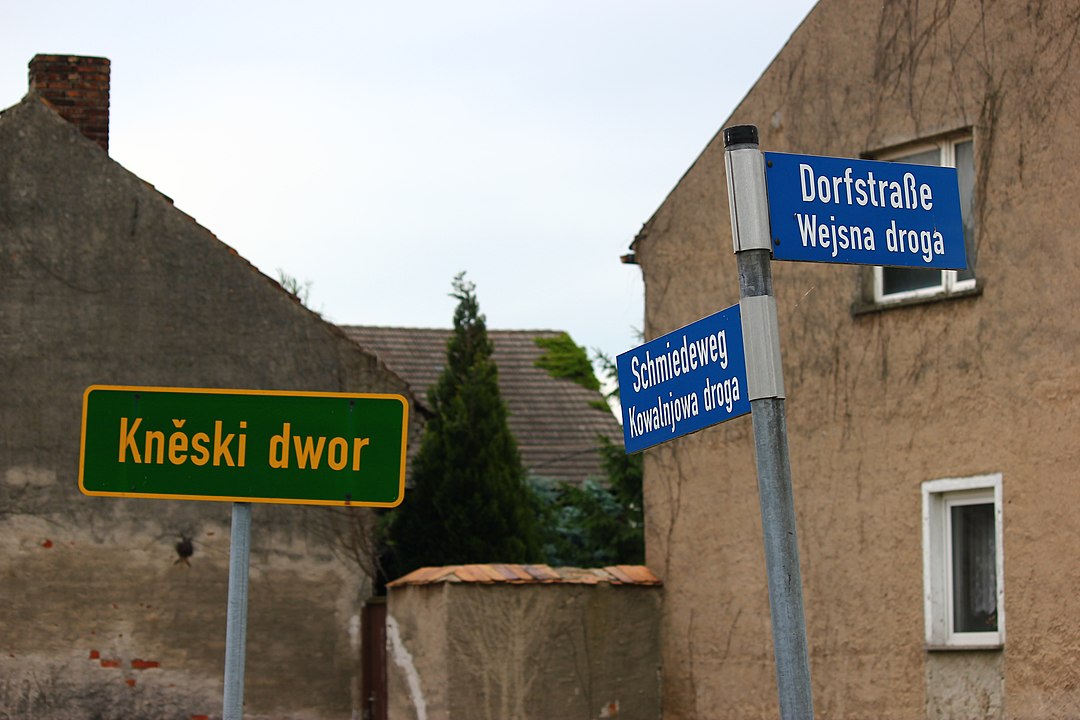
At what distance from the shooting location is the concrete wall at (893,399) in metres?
9.94

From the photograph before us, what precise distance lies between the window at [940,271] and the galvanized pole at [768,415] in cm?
581

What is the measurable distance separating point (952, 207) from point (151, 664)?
10113 mm

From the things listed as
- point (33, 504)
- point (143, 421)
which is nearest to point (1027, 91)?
point (143, 421)

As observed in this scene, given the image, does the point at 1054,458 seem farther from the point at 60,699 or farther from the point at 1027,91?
the point at 60,699

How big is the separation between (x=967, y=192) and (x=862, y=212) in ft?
19.9

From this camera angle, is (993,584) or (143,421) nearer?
(143,421)

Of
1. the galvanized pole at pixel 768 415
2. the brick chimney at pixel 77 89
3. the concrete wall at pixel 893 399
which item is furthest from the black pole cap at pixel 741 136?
the brick chimney at pixel 77 89

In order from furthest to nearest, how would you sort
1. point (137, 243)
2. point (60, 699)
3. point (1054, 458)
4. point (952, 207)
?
point (137, 243) → point (60, 699) → point (1054, 458) → point (952, 207)

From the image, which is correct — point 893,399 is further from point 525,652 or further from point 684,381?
point 684,381

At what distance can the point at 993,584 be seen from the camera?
34.1 ft

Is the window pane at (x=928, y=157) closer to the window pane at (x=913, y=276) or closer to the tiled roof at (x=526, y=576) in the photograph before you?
the window pane at (x=913, y=276)

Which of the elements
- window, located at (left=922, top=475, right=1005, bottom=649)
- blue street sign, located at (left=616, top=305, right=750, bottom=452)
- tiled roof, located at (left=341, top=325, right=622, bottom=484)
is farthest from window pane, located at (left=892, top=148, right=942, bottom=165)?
tiled roof, located at (left=341, top=325, right=622, bottom=484)

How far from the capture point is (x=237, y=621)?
503 cm

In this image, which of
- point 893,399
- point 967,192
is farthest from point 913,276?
point 893,399
